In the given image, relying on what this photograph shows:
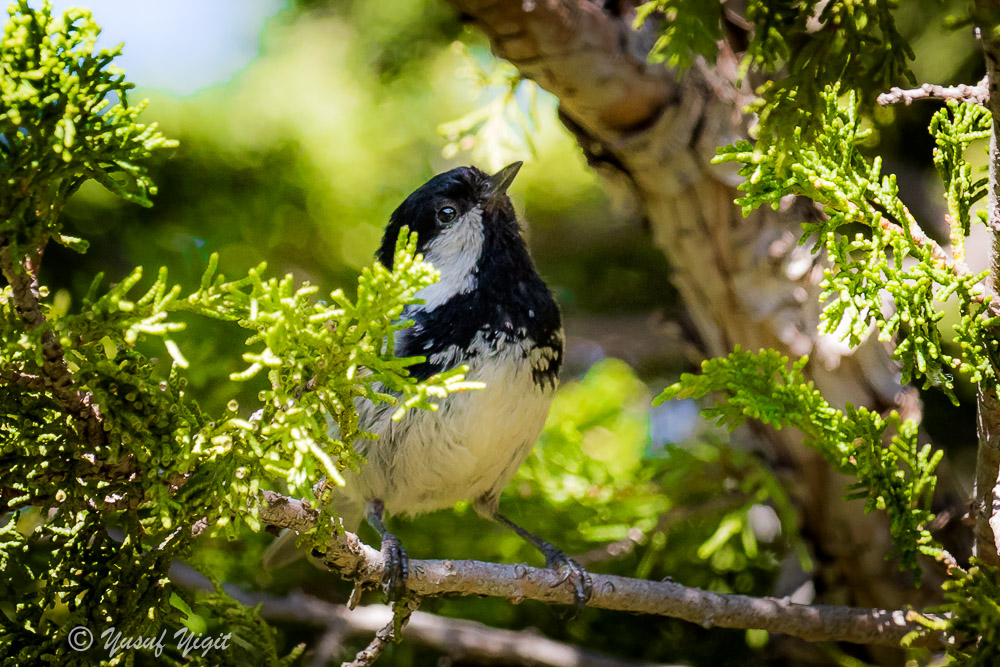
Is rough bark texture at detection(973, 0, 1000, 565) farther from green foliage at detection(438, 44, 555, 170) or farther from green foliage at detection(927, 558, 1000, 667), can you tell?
green foliage at detection(438, 44, 555, 170)

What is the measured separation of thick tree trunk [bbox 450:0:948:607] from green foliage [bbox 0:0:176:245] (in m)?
1.09

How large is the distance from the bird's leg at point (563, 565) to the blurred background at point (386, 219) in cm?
14

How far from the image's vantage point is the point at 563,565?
2.09 meters

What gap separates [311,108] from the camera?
3031 mm

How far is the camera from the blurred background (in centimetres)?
252

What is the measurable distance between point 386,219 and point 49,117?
6.20ft

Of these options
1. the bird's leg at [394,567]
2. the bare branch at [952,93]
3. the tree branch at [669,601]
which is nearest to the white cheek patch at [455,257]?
the bird's leg at [394,567]

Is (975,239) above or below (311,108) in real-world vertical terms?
below

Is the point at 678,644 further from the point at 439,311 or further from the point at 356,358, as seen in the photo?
the point at 356,358

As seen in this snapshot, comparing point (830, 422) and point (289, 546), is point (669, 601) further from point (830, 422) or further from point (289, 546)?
point (289, 546)

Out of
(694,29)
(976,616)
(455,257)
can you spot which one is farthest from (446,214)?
(976,616)

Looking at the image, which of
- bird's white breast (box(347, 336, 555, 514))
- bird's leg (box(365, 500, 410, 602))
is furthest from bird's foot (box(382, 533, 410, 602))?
bird's white breast (box(347, 336, 555, 514))

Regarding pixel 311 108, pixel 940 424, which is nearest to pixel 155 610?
pixel 311 108

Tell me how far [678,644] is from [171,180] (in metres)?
2.39
